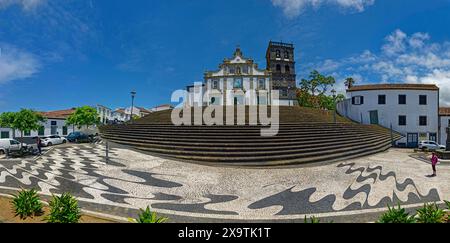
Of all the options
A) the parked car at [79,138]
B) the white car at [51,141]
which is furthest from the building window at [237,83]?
the white car at [51,141]

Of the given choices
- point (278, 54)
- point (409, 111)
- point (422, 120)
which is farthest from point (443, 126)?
point (278, 54)

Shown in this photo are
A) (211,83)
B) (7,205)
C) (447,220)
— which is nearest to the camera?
(447,220)

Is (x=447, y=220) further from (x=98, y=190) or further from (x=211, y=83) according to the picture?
(x=211, y=83)

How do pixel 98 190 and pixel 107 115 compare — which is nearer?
pixel 98 190

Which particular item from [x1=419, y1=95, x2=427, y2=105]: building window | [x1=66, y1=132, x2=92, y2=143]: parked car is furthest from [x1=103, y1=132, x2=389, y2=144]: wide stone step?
[x1=419, y1=95, x2=427, y2=105]: building window

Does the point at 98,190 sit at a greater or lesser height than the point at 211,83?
lesser

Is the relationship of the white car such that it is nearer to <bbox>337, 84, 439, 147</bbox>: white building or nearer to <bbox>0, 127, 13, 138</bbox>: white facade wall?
<bbox>0, 127, 13, 138</bbox>: white facade wall

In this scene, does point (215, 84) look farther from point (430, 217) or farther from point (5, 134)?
point (430, 217)

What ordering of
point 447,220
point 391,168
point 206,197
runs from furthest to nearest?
point 391,168
point 206,197
point 447,220

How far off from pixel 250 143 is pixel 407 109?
28.3 metres
